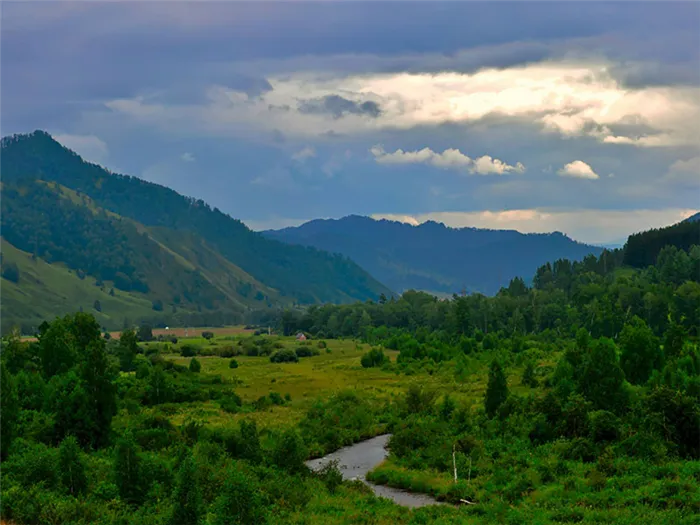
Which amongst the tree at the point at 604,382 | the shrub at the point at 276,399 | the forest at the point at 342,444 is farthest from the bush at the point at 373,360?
the tree at the point at 604,382

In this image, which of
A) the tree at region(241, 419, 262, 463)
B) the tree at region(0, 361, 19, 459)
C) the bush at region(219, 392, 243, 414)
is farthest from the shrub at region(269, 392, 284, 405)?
the tree at region(0, 361, 19, 459)

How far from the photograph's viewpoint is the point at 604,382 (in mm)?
97000

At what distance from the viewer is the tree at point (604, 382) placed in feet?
316

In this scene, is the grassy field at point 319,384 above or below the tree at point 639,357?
below

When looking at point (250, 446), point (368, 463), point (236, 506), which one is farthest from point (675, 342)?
point (236, 506)

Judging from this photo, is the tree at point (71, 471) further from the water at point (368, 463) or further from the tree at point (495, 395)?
the tree at point (495, 395)

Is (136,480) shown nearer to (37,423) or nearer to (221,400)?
(37,423)

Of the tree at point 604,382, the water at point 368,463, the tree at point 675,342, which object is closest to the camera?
the water at point 368,463

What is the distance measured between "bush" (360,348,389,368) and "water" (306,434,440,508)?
8333cm

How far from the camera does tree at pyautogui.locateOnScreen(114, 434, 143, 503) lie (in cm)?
6475

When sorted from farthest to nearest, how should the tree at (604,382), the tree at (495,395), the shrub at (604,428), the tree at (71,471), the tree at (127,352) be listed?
the tree at (127,352) → the tree at (495,395) → the tree at (604,382) → the shrub at (604,428) → the tree at (71,471)

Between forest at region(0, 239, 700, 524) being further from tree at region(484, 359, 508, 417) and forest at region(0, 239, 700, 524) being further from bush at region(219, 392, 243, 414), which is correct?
bush at region(219, 392, 243, 414)

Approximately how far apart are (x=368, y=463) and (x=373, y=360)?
104m

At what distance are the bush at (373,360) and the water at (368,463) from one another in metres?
83.3
